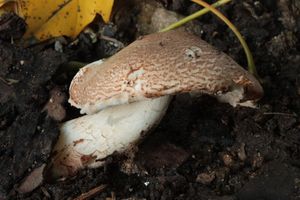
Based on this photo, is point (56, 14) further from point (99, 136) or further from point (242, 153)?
point (242, 153)

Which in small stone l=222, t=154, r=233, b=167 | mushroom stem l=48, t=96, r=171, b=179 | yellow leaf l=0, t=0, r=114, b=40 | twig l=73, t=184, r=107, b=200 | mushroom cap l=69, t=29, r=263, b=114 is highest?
mushroom cap l=69, t=29, r=263, b=114

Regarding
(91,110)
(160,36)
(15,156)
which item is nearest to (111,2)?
(160,36)

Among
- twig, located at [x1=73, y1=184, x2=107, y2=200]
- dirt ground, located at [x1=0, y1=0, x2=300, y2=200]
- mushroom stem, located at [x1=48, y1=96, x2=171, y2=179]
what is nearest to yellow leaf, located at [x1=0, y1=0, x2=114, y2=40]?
dirt ground, located at [x1=0, y1=0, x2=300, y2=200]

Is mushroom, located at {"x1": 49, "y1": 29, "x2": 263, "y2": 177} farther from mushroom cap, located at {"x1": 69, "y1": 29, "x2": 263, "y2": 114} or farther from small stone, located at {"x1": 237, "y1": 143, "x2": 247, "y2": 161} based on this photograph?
small stone, located at {"x1": 237, "y1": 143, "x2": 247, "y2": 161}

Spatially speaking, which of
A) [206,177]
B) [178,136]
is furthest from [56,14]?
[206,177]

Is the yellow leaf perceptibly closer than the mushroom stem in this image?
No

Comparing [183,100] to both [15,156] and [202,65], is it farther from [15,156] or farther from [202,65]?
[15,156]

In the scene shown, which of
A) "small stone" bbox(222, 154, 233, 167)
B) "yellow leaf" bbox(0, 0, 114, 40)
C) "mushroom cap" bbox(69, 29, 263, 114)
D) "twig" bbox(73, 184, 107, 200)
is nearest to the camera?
"mushroom cap" bbox(69, 29, 263, 114)

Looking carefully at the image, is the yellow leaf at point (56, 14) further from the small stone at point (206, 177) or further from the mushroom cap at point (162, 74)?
the small stone at point (206, 177)
